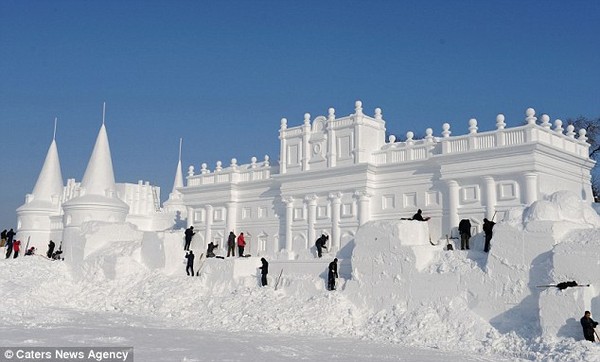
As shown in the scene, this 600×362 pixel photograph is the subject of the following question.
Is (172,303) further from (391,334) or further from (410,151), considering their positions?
(410,151)

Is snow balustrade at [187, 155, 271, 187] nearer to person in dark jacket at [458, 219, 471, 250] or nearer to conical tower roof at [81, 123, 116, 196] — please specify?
conical tower roof at [81, 123, 116, 196]

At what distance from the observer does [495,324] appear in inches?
777

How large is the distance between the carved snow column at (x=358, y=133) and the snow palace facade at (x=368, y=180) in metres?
0.05

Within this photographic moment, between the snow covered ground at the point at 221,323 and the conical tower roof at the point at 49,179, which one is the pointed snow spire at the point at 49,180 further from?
the snow covered ground at the point at 221,323

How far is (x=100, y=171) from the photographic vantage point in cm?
4244

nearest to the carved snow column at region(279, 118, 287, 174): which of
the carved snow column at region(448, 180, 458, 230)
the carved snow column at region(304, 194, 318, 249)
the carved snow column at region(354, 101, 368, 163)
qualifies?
the carved snow column at region(304, 194, 318, 249)

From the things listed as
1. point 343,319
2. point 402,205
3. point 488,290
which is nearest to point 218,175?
point 402,205

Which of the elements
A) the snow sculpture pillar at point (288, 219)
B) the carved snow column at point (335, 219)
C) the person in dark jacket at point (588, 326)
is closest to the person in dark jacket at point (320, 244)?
the carved snow column at point (335, 219)

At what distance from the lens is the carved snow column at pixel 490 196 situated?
26.8 m

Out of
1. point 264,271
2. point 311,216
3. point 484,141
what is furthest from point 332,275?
point 484,141

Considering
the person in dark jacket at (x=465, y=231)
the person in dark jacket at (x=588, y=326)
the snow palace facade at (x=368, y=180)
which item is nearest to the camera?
the person in dark jacket at (x=588, y=326)

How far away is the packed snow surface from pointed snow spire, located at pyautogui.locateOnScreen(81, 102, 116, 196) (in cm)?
1138

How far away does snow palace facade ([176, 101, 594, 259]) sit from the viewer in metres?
26.8

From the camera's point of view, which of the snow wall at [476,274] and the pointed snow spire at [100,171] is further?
the pointed snow spire at [100,171]
